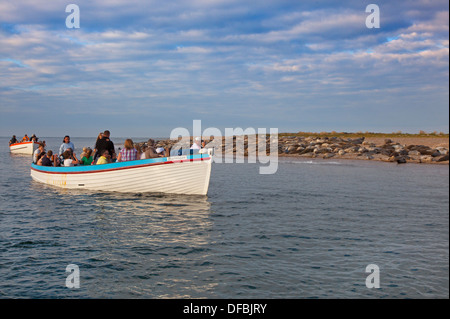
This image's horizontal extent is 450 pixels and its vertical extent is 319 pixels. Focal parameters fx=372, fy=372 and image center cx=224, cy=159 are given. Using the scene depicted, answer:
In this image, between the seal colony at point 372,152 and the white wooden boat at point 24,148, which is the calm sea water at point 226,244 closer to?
the seal colony at point 372,152

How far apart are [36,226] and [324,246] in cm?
1048

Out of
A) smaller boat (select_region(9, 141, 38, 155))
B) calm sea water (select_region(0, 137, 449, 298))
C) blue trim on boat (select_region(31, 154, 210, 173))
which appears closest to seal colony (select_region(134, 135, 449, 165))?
blue trim on boat (select_region(31, 154, 210, 173))

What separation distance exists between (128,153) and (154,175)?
1.98m

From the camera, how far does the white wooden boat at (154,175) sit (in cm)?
2023

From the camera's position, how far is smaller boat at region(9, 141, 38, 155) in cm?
6097

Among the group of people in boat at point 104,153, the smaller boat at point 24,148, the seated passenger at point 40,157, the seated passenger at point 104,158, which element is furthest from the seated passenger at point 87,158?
the smaller boat at point 24,148

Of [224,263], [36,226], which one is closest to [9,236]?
[36,226]

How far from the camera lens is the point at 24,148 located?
62.3 m

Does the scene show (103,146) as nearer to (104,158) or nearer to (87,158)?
(104,158)

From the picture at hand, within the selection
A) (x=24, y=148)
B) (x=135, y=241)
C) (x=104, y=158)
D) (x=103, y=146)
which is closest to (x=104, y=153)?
(x=104, y=158)

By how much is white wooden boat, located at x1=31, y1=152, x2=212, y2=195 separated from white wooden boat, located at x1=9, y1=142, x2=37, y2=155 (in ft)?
148

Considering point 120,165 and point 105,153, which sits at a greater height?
point 105,153

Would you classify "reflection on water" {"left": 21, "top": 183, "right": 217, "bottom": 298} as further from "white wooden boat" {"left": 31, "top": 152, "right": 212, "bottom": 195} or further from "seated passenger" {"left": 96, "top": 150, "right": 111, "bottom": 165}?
"seated passenger" {"left": 96, "top": 150, "right": 111, "bottom": 165}

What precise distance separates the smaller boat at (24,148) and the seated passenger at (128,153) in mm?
46953
